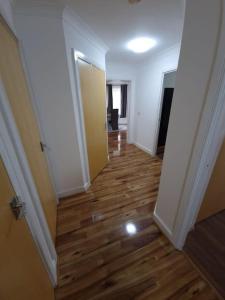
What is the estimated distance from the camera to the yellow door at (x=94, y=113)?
195 cm

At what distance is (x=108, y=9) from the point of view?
4.58 ft


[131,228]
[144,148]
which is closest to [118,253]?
[131,228]

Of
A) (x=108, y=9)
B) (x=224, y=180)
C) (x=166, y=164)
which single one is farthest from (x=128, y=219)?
(x=108, y=9)

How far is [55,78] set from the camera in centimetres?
155

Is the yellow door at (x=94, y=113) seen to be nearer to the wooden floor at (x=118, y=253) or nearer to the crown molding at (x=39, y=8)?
the crown molding at (x=39, y=8)

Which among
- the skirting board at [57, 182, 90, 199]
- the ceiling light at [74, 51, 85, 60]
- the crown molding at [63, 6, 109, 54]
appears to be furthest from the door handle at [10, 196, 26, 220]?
the crown molding at [63, 6, 109, 54]

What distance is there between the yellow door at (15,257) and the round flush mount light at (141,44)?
2.59 m

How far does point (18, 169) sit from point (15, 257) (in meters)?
0.44

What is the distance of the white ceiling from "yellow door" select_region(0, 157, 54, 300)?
175cm

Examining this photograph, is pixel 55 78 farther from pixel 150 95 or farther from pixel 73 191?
pixel 150 95

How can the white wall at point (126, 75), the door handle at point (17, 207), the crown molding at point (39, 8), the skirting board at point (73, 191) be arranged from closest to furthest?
the door handle at point (17, 207) < the crown molding at point (39, 8) < the skirting board at point (73, 191) < the white wall at point (126, 75)

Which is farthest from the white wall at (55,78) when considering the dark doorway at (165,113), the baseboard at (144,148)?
the baseboard at (144,148)

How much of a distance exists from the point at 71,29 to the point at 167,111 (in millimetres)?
2786

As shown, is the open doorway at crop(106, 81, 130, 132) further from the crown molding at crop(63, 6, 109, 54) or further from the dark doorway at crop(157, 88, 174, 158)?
the crown molding at crop(63, 6, 109, 54)
